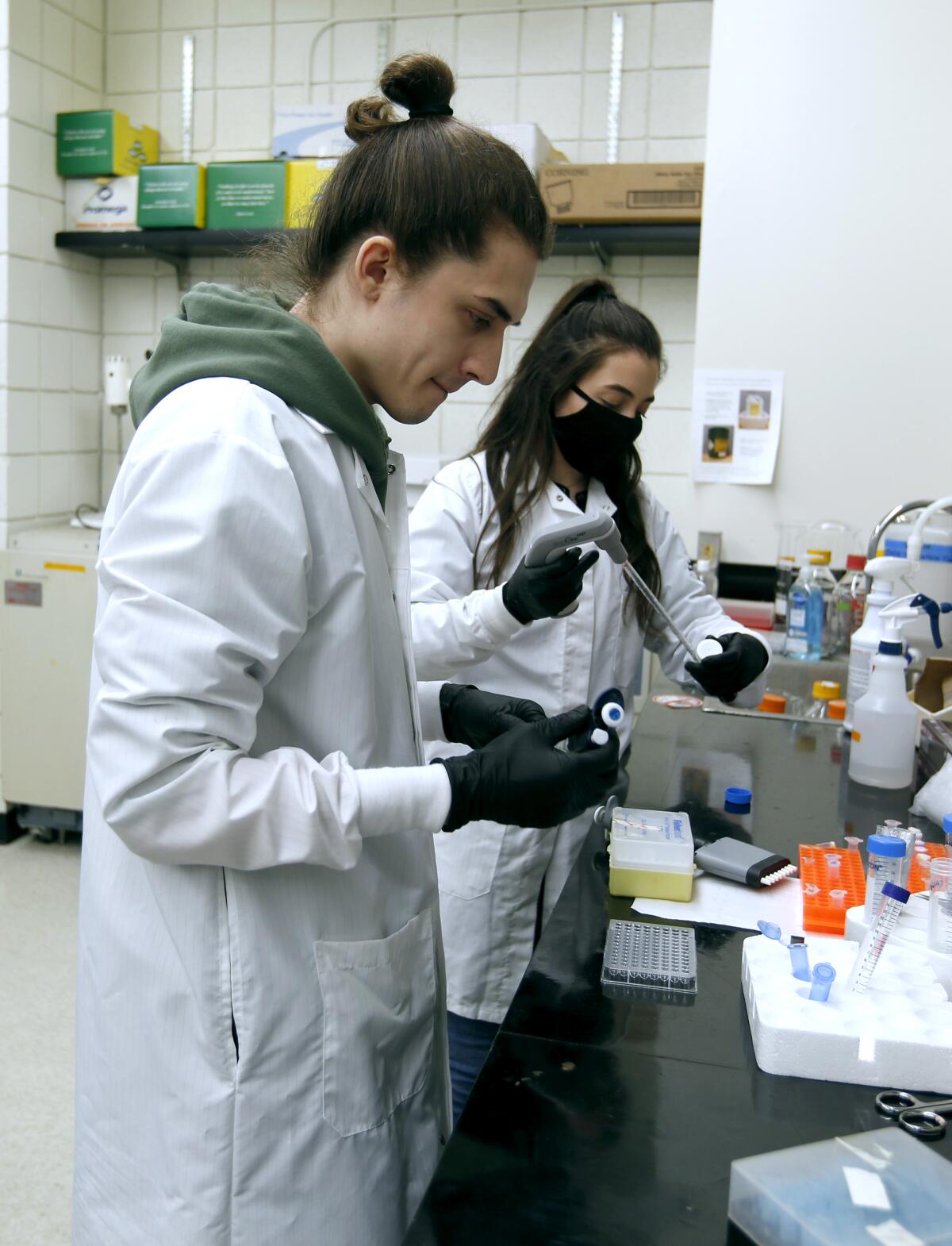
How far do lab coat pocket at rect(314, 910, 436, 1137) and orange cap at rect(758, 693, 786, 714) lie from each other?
4.22ft

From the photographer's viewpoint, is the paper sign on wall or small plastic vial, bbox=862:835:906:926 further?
the paper sign on wall

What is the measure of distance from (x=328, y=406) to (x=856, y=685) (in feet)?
4.09

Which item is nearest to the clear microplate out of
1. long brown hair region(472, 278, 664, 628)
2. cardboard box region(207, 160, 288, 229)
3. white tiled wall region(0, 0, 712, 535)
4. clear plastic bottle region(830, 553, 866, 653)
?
long brown hair region(472, 278, 664, 628)

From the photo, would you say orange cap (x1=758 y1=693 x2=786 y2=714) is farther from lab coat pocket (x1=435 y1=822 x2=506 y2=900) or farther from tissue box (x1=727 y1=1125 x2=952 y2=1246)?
tissue box (x1=727 y1=1125 x2=952 y2=1246)

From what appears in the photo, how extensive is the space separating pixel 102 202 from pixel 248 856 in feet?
10.3

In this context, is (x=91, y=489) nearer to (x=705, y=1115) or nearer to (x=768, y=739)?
(x=768, y=739)

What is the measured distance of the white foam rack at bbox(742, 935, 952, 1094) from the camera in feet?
2.70

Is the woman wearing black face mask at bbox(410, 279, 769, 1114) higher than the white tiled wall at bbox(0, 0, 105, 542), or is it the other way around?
the white tiled wall at bbox(0, 0, 105, 542)

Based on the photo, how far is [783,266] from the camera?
115 inches

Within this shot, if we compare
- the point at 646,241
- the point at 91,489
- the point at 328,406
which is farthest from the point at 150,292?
the point at 328,406

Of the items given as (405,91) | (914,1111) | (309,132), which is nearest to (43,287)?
(309,132)

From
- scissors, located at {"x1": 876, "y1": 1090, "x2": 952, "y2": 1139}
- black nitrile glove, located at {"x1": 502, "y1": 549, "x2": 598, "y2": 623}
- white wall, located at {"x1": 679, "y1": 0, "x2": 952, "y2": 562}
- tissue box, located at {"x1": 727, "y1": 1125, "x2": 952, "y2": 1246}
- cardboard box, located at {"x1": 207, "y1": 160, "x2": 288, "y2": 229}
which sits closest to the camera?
tissue box, located at {"x1": 727, "y1": 1125, "x2": 952, "y2": 1246}

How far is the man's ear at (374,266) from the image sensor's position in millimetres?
947

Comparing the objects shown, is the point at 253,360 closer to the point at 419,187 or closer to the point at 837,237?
the point at 419,187
